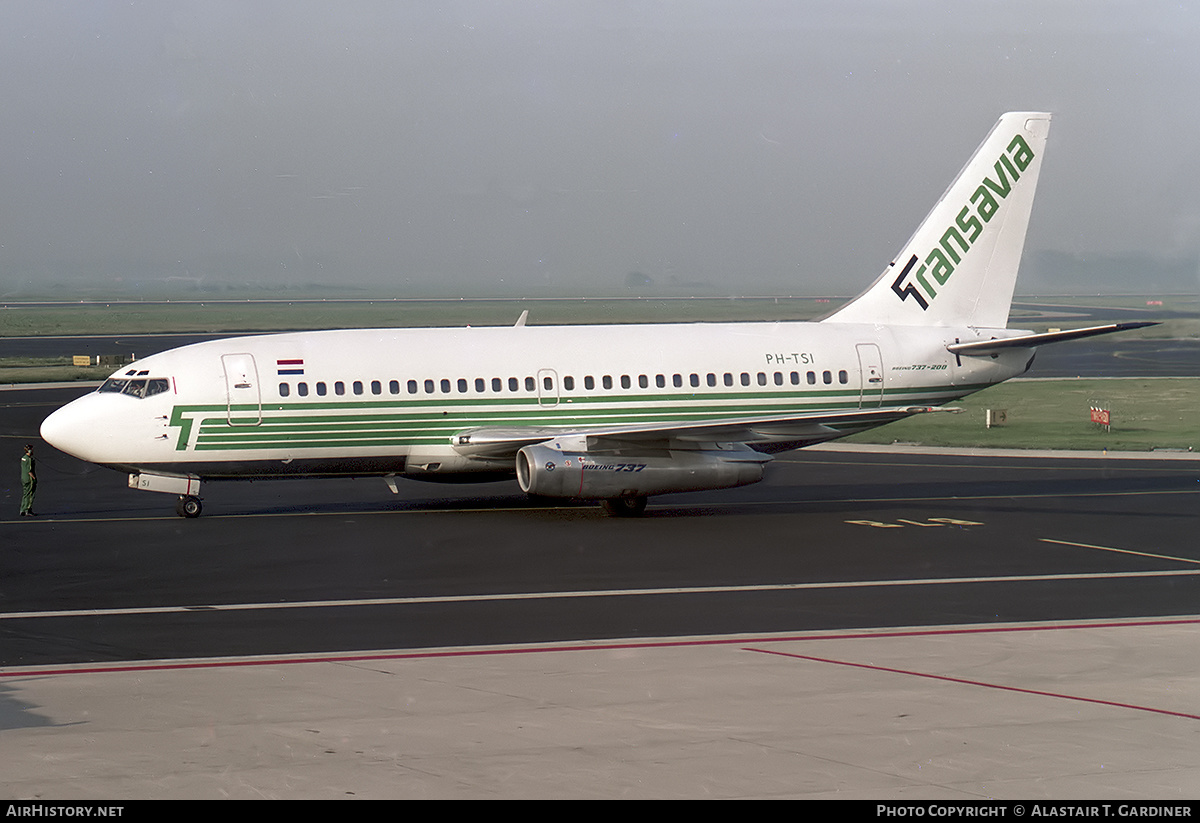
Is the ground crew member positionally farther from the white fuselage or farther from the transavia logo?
the transavia logo

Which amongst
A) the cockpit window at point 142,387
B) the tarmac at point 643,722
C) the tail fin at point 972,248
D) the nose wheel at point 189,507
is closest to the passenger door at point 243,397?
the cockpit window at point 142,387

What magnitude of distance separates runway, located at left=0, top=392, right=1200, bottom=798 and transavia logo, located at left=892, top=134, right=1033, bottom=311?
5.19m

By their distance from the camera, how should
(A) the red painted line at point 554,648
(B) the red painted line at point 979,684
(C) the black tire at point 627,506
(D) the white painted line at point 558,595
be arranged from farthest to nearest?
1. (C) the black tire at point 627,506
2. (D) the white painted line at point 558,595
3. (A) the red painted line at point 554,648
4. (B) the red painted line at point 979,684

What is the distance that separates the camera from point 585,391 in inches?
1377

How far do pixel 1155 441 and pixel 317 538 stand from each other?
30.0 metres

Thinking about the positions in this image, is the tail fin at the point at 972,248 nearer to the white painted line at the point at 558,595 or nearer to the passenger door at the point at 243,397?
the white painted line at the point at 558,595

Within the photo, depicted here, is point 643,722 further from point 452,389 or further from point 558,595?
point 452,389

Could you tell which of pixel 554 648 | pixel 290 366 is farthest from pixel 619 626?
pixel 290 366

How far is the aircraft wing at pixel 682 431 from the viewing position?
3247 cm

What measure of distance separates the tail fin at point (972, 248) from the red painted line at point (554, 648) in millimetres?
18323

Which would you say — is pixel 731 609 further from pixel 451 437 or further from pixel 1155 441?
pixel 1155 441

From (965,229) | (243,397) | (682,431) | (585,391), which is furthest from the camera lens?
(965,229)

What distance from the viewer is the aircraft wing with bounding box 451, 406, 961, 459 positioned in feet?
107

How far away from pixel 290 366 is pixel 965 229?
1753cm
